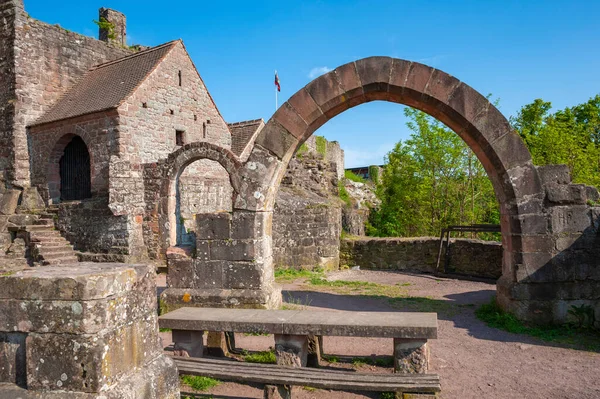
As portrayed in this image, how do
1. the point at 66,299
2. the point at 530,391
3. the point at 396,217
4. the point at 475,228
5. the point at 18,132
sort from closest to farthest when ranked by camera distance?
1. the point at 66,299
2. the point at 530,391
3. the point at 475,228
4. the point at 18,132
5. the point at 396,217

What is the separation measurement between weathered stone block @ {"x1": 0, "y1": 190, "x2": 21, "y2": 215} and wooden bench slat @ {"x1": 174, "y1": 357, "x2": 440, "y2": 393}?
45.3 feet

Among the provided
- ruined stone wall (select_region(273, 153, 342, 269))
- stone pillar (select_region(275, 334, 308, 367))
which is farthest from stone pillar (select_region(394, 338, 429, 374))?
ruined stone wall (select_region(273, 153, 342, 269))

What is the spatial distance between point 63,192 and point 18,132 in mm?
2608

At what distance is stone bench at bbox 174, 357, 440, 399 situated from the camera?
3.36 metres

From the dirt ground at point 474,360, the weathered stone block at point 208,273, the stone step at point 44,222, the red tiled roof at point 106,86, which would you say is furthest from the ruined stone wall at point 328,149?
the weathered stone block at point 208,273

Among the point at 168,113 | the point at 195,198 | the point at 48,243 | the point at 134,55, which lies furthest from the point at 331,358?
the point at 134,55

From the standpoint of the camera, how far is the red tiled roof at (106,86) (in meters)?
14.6

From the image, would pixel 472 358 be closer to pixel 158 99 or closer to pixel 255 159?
pixel 255 159

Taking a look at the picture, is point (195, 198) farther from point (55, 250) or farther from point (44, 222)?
point (44, 222)

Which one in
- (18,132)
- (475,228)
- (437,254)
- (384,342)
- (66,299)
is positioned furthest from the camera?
(18,132)

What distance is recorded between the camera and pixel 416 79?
232 inches

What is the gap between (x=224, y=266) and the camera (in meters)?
6.01

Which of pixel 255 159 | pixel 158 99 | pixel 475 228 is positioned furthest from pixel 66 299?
pixel 158 99

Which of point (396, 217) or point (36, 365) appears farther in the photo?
point (396, 217)
